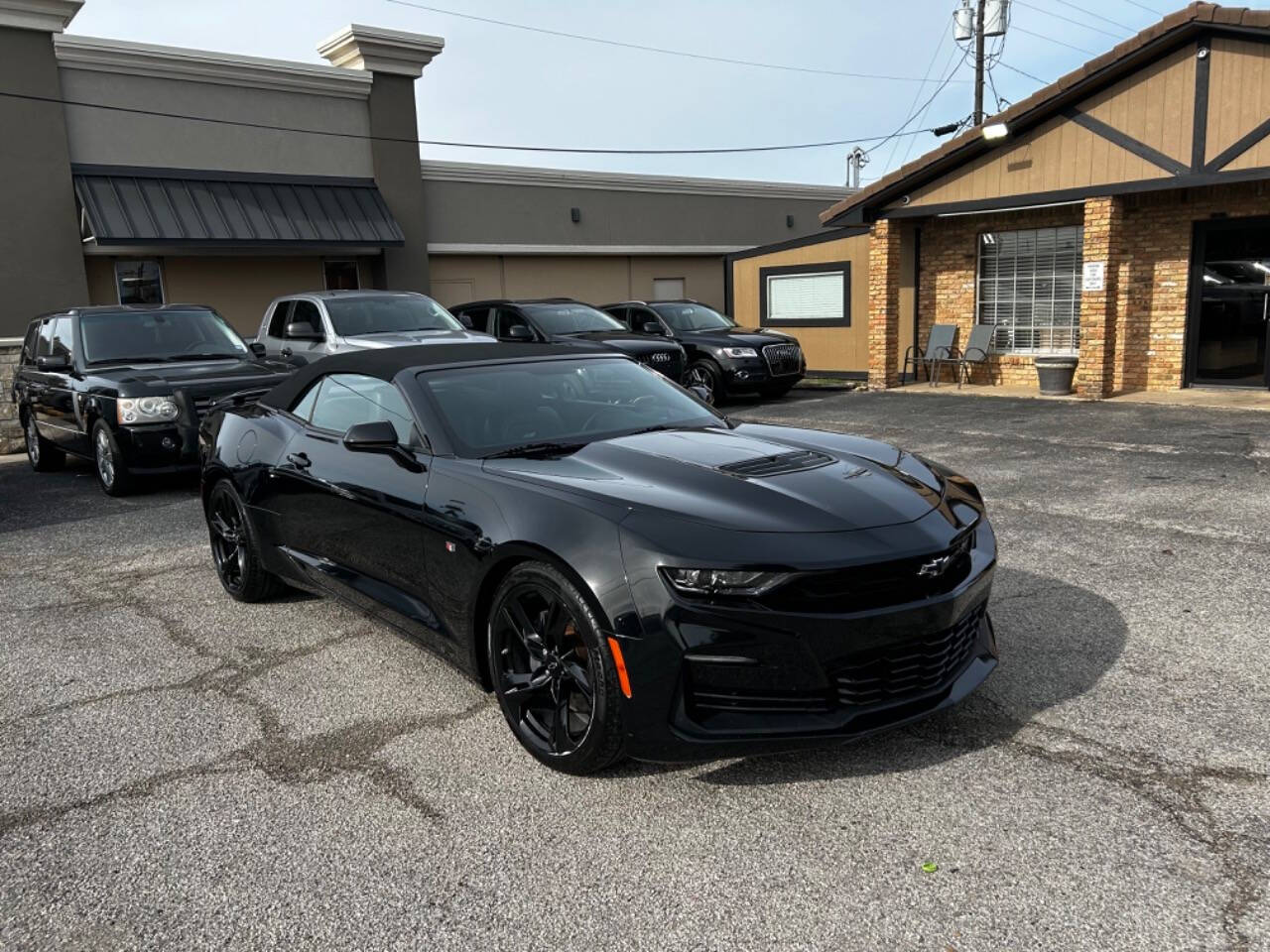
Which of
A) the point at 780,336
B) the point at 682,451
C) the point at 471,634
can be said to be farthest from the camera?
the point at 780,336

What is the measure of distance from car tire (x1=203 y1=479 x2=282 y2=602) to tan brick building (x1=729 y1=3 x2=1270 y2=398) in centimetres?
1238

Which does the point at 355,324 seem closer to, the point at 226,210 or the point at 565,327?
the point at 565,327

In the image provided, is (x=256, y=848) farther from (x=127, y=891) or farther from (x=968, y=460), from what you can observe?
(x=968, y=460)

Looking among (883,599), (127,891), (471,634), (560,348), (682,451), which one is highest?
(560,348)

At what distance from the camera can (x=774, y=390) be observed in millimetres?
15812

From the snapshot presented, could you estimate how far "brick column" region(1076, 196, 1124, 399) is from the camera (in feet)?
45.2

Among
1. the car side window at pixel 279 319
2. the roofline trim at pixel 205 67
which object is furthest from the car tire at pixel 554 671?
the roofline trim at pixel 205 67

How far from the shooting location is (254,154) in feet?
61.2

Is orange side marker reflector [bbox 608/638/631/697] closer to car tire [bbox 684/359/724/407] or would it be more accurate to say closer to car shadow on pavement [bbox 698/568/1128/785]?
car shadow on pavement [bbox 698/568/1128/785]

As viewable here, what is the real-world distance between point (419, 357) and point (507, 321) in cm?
1027

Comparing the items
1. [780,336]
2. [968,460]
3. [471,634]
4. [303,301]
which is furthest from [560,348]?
[780,336]

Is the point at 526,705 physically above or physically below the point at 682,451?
below

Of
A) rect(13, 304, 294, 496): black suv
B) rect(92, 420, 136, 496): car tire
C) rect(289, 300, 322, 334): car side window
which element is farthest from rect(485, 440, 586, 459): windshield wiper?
rect(289, 300, 322, 334): car side window

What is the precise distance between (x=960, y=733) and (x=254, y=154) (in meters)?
18.6
